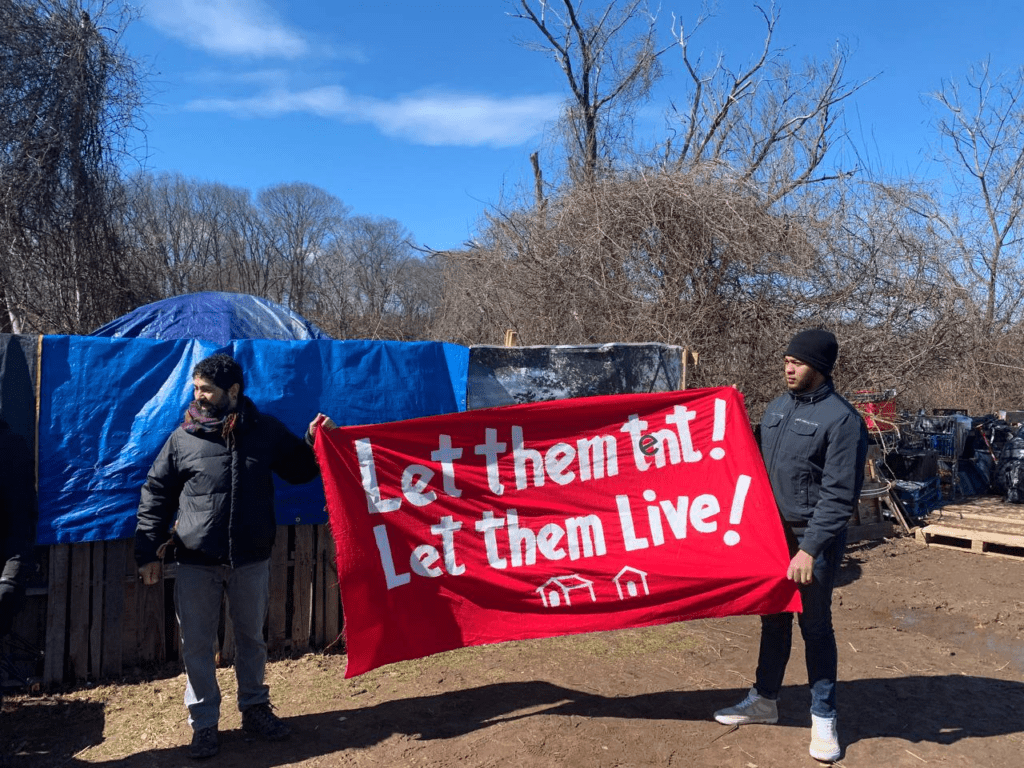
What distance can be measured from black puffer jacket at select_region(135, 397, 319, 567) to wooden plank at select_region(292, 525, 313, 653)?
1.30m

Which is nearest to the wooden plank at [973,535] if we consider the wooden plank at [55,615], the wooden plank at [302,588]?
the wooden plank at [302,588]

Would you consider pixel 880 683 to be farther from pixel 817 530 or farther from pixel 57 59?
pixel 57 59

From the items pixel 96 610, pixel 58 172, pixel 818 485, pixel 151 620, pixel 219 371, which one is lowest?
pixel 151 620

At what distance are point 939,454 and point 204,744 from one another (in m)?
11.0

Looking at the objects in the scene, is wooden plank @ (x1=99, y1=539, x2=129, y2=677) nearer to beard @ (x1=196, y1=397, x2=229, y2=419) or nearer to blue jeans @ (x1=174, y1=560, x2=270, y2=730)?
blue jeans @ (x1=174, y1=560, x2=270, y2=730)

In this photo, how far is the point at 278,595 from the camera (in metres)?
4.88

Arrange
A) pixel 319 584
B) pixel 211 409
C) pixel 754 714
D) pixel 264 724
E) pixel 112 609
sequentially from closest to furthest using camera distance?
pixel 211 409 < pixel 264 724 < pixel 754 714 < pixel 112 609 < pixel 319 584

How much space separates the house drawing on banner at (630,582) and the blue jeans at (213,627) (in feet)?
6.03

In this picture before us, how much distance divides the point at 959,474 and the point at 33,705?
12407mm

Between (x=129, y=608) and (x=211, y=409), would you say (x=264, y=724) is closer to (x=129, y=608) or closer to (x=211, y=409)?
(x=129, y=608)

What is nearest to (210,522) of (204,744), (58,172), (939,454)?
(204,744)

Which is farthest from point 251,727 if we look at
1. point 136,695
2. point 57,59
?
point 57,59

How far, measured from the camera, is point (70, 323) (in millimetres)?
8781

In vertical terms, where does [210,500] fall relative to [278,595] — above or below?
above
